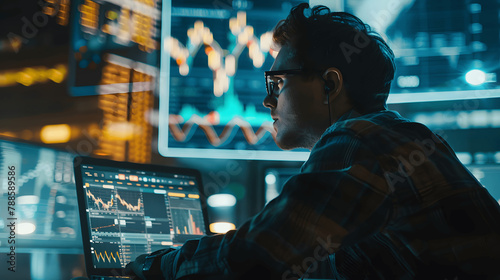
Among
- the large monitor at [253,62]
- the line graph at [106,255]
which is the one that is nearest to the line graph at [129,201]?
the line graph at [106,255]

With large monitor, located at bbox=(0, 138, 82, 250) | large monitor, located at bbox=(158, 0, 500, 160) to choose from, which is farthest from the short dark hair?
large monitor, located at bbox=(0, 138, 82, 250)

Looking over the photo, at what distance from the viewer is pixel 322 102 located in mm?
1034

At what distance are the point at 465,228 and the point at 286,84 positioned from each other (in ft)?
1.68

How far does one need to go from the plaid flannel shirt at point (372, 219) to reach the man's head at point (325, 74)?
0.68 feet

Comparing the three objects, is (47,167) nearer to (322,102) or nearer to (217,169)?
(217,169)

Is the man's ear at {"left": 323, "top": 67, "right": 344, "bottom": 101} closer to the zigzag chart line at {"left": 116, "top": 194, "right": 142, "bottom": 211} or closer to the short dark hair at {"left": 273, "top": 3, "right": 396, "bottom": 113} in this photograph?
the short dark hair at {"left": 273, "top": 3, "right": 396, "bottom": 113}

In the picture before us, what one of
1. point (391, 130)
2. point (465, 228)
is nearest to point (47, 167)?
point (391, 130)

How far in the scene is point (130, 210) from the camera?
1218mm

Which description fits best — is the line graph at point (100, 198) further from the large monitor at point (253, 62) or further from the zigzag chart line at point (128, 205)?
the large monitor at point (253, 62)

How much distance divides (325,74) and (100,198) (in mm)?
648

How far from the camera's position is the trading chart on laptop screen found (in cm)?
114

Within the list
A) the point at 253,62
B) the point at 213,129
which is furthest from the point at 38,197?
the point at 253,62

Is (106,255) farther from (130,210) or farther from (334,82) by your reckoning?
(334,82)

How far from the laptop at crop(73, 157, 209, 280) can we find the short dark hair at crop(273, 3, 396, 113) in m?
0.55
